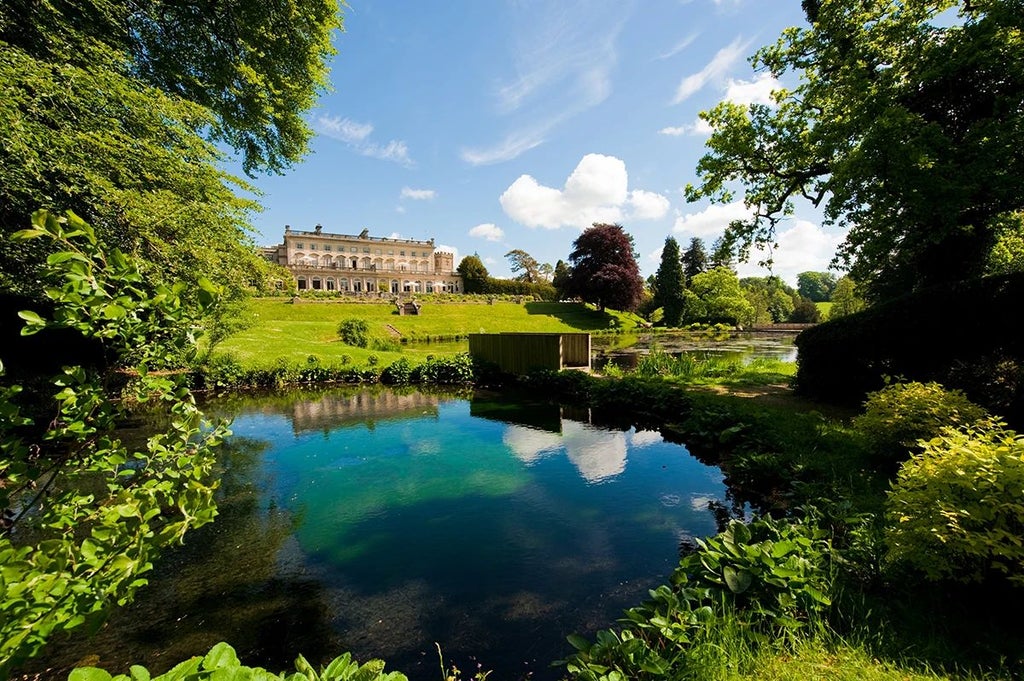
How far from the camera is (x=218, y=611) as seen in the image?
14.4 ft

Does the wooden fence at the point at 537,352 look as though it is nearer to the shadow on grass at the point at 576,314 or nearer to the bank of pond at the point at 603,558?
the bank of pond at the point at 603,558

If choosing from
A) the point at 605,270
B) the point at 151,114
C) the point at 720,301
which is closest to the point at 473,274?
the point at 605,270

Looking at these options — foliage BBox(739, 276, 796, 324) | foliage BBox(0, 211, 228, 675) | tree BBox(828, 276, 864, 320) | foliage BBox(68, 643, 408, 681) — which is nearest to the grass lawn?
foliage BBox(739, 276, 796, 324)

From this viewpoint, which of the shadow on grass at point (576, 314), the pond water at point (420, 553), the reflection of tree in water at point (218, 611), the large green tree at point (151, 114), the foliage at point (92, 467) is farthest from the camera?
the shadow on grass at point (576, 314)

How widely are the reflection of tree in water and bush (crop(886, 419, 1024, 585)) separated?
516 centimetres

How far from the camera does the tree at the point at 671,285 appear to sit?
2087 inches

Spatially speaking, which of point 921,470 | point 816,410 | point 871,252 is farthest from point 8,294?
point 871,252

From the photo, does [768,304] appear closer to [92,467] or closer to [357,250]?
[357,250]

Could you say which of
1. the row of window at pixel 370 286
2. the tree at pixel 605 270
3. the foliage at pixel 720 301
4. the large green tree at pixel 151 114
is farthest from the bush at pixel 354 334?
the foliage at pixel 720 301

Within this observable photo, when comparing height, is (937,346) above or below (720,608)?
above

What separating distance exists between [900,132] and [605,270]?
45.0 meters

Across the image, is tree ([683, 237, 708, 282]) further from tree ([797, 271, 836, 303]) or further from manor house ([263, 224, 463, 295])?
tree ([797, 271, 836, 303])

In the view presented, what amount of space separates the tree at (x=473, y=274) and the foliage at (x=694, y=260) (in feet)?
116

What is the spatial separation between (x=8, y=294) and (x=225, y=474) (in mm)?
6849
